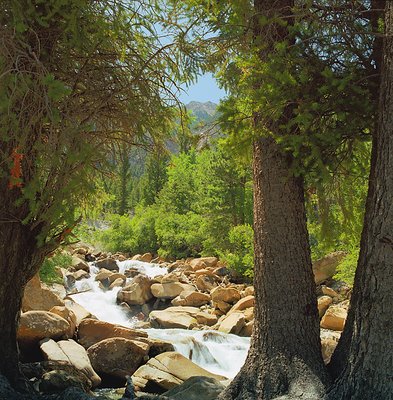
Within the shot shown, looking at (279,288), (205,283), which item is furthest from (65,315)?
(205,283)

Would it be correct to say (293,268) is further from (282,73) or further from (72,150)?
(72,150)

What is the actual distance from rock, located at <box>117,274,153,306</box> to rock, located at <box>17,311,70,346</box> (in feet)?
32.3

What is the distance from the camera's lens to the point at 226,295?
1727 cm

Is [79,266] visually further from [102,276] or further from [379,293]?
[379,293]

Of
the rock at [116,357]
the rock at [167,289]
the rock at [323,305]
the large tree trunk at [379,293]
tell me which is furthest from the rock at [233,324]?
the large tree trunk at [379,293]

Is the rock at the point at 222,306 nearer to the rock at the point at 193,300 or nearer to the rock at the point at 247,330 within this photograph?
the rock at the point at 193,300

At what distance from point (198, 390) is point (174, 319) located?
8317mm

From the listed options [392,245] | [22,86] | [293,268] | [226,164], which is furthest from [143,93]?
[226,164]

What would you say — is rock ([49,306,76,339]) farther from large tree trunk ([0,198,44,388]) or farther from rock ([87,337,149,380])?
large tree trunk ([0,198,44,388])

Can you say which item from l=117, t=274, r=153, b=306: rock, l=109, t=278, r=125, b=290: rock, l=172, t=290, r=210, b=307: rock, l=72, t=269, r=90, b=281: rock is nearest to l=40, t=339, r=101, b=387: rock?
l=172, t=290, r=210, b=307: rock

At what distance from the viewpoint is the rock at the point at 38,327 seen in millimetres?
8766

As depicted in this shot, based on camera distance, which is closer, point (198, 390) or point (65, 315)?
point (198, 390)

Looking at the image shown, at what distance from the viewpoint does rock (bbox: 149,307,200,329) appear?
1465 cm

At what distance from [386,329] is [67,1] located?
14.8 ft
